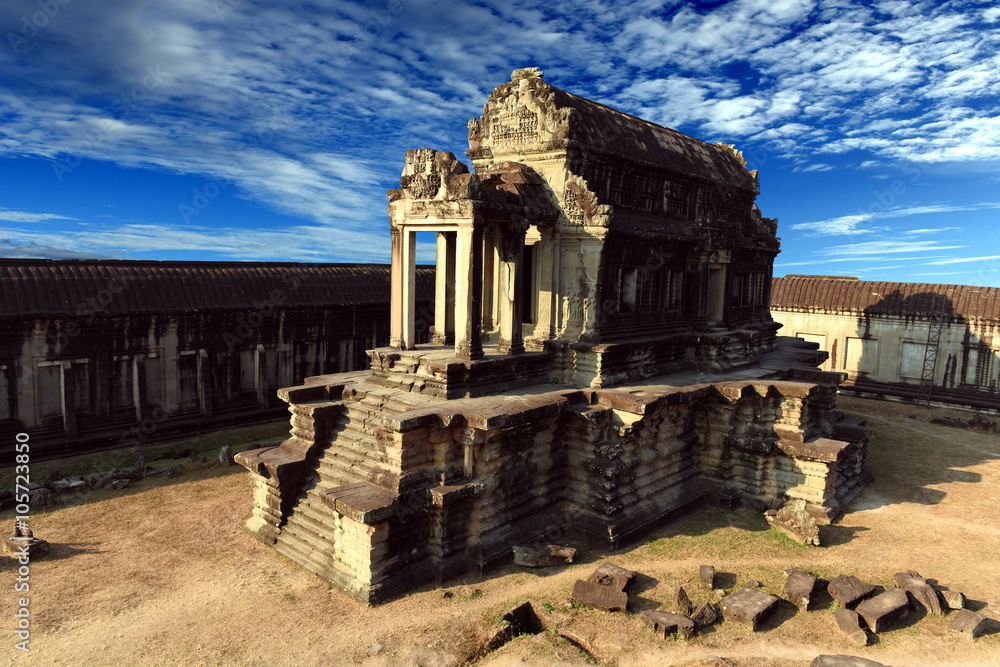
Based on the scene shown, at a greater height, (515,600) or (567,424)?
(567,424)

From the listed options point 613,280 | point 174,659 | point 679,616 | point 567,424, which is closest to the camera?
point 174,659

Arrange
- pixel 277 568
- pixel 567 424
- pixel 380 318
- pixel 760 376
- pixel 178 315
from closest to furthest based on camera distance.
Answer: pixel 277 568
pixel 567 424
pixel 760 376
pixel 178 315
pixel 380 318

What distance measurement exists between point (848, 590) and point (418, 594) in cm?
705

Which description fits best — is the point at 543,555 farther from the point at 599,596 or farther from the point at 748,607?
the point at 748,607

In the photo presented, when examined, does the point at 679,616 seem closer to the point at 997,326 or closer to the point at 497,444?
the point at 497,444

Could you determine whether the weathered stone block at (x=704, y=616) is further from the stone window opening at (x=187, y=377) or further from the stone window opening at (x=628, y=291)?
the stone window opening at (x=187, y=377)

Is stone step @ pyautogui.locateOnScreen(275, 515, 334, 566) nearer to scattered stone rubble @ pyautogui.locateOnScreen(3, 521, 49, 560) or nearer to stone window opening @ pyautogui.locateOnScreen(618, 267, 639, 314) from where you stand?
scattered stone rubble @ pyautogui.locateOnScreen(3, 521, 49, 560)

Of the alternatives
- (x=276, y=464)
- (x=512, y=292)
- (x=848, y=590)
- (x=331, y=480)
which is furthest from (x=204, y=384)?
(x=848, y=590)

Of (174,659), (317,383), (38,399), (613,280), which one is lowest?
(174,659)

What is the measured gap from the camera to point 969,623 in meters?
9.34

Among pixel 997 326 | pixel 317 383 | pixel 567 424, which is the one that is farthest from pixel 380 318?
pixel 997 326

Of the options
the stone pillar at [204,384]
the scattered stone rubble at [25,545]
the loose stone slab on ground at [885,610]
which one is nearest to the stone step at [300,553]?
the scattered stone rubble at [25,545]

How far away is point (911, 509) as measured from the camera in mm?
14234

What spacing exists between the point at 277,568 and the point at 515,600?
433 cm
